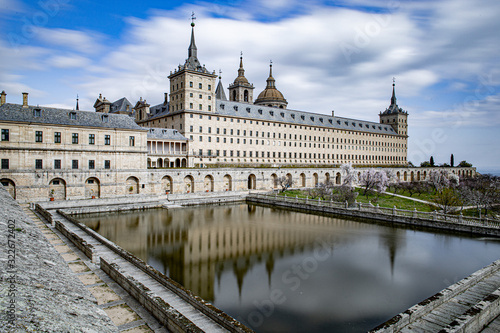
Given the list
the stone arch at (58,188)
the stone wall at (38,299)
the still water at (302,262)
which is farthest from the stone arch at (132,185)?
the stone wall at (38,299)

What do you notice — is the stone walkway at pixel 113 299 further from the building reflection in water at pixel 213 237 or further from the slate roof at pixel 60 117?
the slate roof at pixel 60 117

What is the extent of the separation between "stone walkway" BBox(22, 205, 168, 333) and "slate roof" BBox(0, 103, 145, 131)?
80.9 ft

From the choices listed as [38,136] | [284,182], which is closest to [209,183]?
[284,182]

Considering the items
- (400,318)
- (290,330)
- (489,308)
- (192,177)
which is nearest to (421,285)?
(489,308)

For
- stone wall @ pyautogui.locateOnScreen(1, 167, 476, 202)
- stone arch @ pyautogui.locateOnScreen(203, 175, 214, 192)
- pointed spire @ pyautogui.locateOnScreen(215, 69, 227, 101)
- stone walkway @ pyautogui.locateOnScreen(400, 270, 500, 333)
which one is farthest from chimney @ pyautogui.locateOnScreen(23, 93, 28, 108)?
pointed spire @ pyautogui.locateOnScreen(215, 69, 227, 101)

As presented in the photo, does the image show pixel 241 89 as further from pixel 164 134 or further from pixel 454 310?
pixel 454 310

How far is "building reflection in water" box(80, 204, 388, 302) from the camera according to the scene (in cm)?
1770

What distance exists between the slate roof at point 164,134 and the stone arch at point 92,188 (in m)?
11.9

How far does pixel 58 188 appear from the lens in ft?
117

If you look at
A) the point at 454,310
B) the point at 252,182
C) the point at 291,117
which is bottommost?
the point at 454,310

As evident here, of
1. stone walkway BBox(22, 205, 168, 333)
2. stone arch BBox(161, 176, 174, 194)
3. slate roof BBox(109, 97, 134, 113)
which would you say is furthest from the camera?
slate roof BBox(109, 97, 134, 113)

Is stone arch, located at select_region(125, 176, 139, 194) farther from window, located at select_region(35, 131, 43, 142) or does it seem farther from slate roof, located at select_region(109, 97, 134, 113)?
slate roof, located at select_region(109, 97, 134, 113)

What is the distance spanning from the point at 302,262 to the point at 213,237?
28.0ft

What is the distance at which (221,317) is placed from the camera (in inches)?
385
